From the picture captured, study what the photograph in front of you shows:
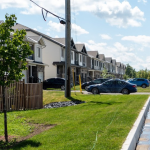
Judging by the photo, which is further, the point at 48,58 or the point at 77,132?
the point at 48,58

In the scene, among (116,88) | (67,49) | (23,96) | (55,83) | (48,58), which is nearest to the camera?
(23,96)

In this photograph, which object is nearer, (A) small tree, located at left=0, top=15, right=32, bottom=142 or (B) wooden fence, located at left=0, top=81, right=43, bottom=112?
(A) small tree, located at left=0, top=15, right=32, bottom=142

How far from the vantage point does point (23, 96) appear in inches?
606

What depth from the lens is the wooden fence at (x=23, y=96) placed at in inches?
577

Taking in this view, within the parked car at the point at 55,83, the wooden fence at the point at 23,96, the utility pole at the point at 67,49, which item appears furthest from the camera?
the parked car at the point at 55,83

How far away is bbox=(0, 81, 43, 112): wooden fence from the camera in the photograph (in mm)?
14664

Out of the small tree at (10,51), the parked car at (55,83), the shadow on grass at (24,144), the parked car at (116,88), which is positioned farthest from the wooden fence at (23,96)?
the parked car at (55,83)

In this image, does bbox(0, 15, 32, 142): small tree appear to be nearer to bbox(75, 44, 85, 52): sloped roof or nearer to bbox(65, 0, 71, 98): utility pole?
bbox(65, 0, 71, 98): utility pole


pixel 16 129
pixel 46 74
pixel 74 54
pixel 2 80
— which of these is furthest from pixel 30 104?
pixel 74 54

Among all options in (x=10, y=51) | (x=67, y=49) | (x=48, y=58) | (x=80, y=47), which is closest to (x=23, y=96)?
(x=67, y=49)

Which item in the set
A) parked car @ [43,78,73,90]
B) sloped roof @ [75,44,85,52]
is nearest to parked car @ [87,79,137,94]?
parked car @ [43,78,73,90]

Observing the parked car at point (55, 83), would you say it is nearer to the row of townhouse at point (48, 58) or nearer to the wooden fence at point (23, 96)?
the row of townhouse at point (48, 58)

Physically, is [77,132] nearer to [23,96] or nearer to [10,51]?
[10,51]

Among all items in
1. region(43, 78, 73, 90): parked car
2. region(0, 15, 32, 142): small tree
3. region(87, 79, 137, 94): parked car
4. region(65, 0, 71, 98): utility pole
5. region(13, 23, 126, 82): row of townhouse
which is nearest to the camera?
region(0, 15, 32, 142): small tree
